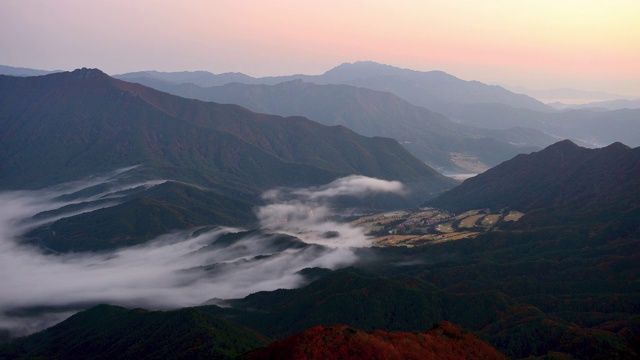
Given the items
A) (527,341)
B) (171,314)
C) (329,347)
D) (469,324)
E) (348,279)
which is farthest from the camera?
(348,279)

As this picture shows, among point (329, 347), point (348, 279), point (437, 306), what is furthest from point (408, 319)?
point (329, 347)

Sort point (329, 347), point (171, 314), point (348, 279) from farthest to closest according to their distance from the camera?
point (348, 279), point (171, 314), point (329, 347)

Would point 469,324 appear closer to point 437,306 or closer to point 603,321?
point 437,306

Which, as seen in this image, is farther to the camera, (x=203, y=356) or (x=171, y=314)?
(x=171, y=314)

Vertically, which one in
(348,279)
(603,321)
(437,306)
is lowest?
(603,321)

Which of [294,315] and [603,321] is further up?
[294,315]

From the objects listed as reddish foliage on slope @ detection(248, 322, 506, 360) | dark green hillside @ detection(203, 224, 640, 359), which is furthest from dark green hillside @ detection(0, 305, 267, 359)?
reddish foliage on slope @ detection(248, 322, 506, 360)

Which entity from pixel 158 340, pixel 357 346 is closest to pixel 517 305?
Answer: pixel 357 346
